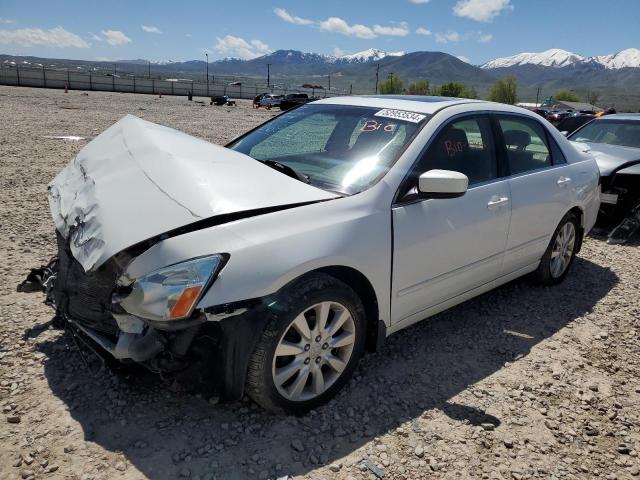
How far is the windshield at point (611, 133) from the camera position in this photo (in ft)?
24.4

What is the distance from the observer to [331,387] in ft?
9.12

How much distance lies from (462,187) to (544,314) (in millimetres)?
1939

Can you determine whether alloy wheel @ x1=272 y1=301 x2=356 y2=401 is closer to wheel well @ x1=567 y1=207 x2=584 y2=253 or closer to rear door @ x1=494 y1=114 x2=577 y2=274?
rear door @ x1=494 y1=114 x2=577 y2=274

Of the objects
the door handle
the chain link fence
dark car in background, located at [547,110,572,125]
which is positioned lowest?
the door handle

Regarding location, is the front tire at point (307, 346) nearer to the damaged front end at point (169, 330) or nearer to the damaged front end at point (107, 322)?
the damaged front end at point (169, 330)

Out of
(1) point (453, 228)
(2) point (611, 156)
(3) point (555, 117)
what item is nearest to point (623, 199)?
(2) point (611, 156)

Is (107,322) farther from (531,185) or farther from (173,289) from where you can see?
(531,185)

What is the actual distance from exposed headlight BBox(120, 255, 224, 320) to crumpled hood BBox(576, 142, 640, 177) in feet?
19.2

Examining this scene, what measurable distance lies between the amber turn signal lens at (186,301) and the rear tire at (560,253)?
3313 millimetres

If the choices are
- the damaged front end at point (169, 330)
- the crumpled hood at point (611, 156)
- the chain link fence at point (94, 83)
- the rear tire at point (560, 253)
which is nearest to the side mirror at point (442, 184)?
the damaged front end at point (169, 330)

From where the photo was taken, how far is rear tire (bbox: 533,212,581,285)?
4.43 m

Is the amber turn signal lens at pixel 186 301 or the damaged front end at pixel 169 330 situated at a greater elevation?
the amber turn signal lens at pixel 186 301

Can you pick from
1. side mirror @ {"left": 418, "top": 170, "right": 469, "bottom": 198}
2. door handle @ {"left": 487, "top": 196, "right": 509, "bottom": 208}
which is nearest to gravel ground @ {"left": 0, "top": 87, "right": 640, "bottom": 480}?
door handle @ {"left": 487, "top": 196, "right": 509, "bottom": 208}

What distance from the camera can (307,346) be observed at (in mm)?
2598
